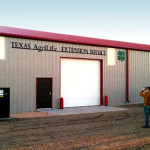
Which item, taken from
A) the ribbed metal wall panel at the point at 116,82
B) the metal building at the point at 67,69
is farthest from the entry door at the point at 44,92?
the ribbed metal wall panel at the point at 116,82

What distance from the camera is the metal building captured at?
45.0 feet

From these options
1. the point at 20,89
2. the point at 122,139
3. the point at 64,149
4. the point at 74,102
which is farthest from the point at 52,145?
the point at 74,102

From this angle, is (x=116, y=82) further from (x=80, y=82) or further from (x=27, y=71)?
(x=27, y=71)

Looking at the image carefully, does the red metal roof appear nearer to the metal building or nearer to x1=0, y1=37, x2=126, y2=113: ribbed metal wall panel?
the metal building

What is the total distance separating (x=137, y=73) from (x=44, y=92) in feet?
28.8

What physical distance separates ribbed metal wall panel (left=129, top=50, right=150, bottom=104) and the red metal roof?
68 centimetres

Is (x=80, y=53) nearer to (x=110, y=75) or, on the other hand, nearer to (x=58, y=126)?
(x=110, y=75)

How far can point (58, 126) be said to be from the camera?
31.7ft

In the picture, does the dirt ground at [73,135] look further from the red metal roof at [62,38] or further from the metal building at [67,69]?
the red metal roof at [62,38]

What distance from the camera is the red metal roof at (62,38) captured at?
13492mm

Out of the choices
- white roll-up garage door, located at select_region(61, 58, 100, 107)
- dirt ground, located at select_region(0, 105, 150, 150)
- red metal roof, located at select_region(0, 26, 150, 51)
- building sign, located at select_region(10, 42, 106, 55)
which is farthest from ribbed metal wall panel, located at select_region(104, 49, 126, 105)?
dirt ground, located at select_region(0, 105, 150, 150)

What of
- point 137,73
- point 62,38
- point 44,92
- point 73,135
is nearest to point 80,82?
point 44,92

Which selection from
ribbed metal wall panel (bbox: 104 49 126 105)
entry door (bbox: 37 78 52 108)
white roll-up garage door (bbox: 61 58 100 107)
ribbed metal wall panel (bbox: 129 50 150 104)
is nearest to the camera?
entry door (bbox: 37 78 52 108)

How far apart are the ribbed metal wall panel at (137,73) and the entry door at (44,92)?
7468 mm
